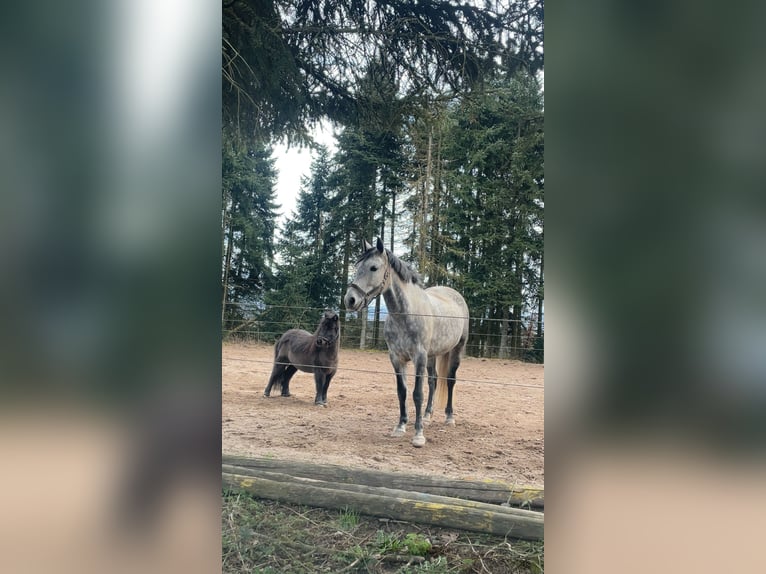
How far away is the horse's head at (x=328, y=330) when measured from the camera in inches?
97.0

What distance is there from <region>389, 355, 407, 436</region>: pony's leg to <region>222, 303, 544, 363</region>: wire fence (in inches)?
4.8

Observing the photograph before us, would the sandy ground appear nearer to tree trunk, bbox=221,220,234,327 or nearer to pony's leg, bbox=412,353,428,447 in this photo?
pony's leg, bbox=412,353,428,447

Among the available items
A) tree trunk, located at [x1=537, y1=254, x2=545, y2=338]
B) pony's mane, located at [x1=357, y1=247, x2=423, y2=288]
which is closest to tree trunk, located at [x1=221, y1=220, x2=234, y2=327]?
pony's mane, located at [x1=357, y1=247, x2=423, y2=288]

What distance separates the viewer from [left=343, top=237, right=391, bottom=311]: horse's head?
7.70 ft

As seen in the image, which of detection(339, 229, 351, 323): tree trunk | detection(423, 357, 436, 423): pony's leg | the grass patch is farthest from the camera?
detection(339, 229, 351, 323): tree trunk

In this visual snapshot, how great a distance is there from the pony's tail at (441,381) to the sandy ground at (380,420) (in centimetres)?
5

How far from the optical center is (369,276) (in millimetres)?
2359
